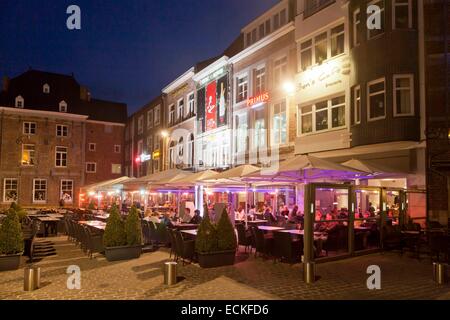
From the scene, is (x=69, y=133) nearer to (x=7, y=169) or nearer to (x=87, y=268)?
(x=7, y=169)

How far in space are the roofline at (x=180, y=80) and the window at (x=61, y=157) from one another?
13532mm

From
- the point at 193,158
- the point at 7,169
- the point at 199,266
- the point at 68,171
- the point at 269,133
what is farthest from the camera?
the point at 68,171

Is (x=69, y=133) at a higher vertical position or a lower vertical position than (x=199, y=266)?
higher

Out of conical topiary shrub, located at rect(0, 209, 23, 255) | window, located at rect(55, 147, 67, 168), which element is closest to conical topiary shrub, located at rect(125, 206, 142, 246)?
conical topiary shrub, located at rect(0, 209, 23, 255)

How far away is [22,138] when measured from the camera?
129 ft

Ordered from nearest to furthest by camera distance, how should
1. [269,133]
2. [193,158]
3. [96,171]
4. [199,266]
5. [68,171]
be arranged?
[199,266], [269,133], [193,158], [68,171], [96,171]

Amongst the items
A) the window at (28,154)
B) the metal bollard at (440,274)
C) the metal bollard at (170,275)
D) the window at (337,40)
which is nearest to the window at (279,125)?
the window at (337,40)

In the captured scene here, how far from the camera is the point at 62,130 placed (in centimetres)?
4194

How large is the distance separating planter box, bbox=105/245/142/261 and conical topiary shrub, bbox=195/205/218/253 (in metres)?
2.53

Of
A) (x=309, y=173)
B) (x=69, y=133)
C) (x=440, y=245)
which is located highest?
(x=69, y=133)

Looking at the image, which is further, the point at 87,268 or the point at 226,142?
the point at 226,142

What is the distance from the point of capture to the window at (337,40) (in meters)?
17.7

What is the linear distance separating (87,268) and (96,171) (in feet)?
120
